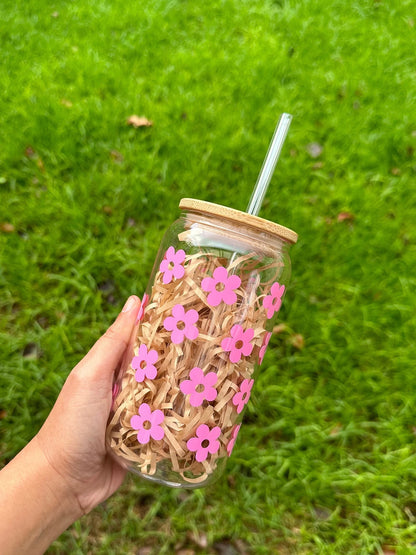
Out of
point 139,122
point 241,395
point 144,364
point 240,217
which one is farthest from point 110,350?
point 139,122

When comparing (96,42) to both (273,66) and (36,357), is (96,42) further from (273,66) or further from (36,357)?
(36,357)

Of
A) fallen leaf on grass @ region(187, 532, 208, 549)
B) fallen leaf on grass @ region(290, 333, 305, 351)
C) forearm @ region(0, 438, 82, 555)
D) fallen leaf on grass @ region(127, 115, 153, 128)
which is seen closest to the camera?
forearm @ region(0, 438, 82, 555)

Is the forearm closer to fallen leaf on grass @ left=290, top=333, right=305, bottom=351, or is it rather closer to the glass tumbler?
the glass tumbler

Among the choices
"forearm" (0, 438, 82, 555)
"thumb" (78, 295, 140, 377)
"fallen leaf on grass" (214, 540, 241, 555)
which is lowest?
"fallen leaf on grass" (214, 540, 241, 555)

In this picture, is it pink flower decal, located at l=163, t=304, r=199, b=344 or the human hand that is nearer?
pink flower decal, located at l=163, t=304, r=199, b=344

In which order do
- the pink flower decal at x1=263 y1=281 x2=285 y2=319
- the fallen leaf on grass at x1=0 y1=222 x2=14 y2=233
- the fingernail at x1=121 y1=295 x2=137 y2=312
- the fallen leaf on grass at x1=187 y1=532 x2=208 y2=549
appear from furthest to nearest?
1. the fallen leaf on grass at x1=0 y1=222 x2=14 y2=233
2. the fallen leaf on grass at x1=187 y1=532 x2=208 y2=549
3. the fingernail at x1=121 y1=295 x2=137 y2=312
4. the pink flower decal at x1=263 y1=281 x2=285 y2=319

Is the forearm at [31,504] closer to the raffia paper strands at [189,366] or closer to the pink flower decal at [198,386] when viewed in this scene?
the raffia paper strands at [189,366]

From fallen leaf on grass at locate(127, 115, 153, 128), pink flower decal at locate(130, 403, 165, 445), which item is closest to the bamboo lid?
pink flower decal at locate(130, 403, 165, 445)
